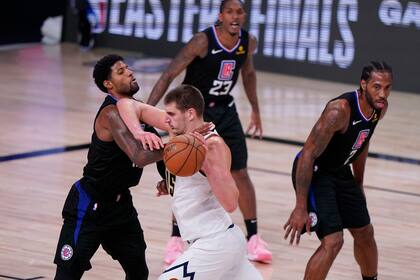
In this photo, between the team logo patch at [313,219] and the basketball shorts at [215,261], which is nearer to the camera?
the basketball shorts at [215,261]

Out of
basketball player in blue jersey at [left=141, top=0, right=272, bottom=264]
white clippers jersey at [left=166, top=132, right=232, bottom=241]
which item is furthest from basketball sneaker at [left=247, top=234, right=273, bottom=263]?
white clippers jersey at [left=166, top=132, right=232, bottom=241]

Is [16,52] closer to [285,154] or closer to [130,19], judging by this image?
[130,19]

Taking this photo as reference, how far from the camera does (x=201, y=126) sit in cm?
554

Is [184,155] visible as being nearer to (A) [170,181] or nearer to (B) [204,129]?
(B) [204,129]

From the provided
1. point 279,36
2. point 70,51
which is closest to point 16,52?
point 70,51

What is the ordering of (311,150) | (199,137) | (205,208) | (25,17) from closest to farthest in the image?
1. (199,137)
2. (205,208)
3. (311,150)
4. (25,17)

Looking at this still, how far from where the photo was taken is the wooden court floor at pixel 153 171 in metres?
7.90

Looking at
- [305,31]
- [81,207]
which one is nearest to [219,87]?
[81,207]

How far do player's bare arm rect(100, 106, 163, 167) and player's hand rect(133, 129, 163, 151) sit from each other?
3 cm

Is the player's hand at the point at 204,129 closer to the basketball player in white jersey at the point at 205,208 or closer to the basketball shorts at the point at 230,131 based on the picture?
the basketball player in white jersey at the point at 205,208

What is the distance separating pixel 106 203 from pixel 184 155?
1.05 m

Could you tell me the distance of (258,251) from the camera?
8.00 metres

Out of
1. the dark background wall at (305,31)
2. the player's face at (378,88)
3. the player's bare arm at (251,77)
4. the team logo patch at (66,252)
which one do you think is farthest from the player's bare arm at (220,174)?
the dark background wall at (305,31)

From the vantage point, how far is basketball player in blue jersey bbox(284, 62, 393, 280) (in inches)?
→ 255
